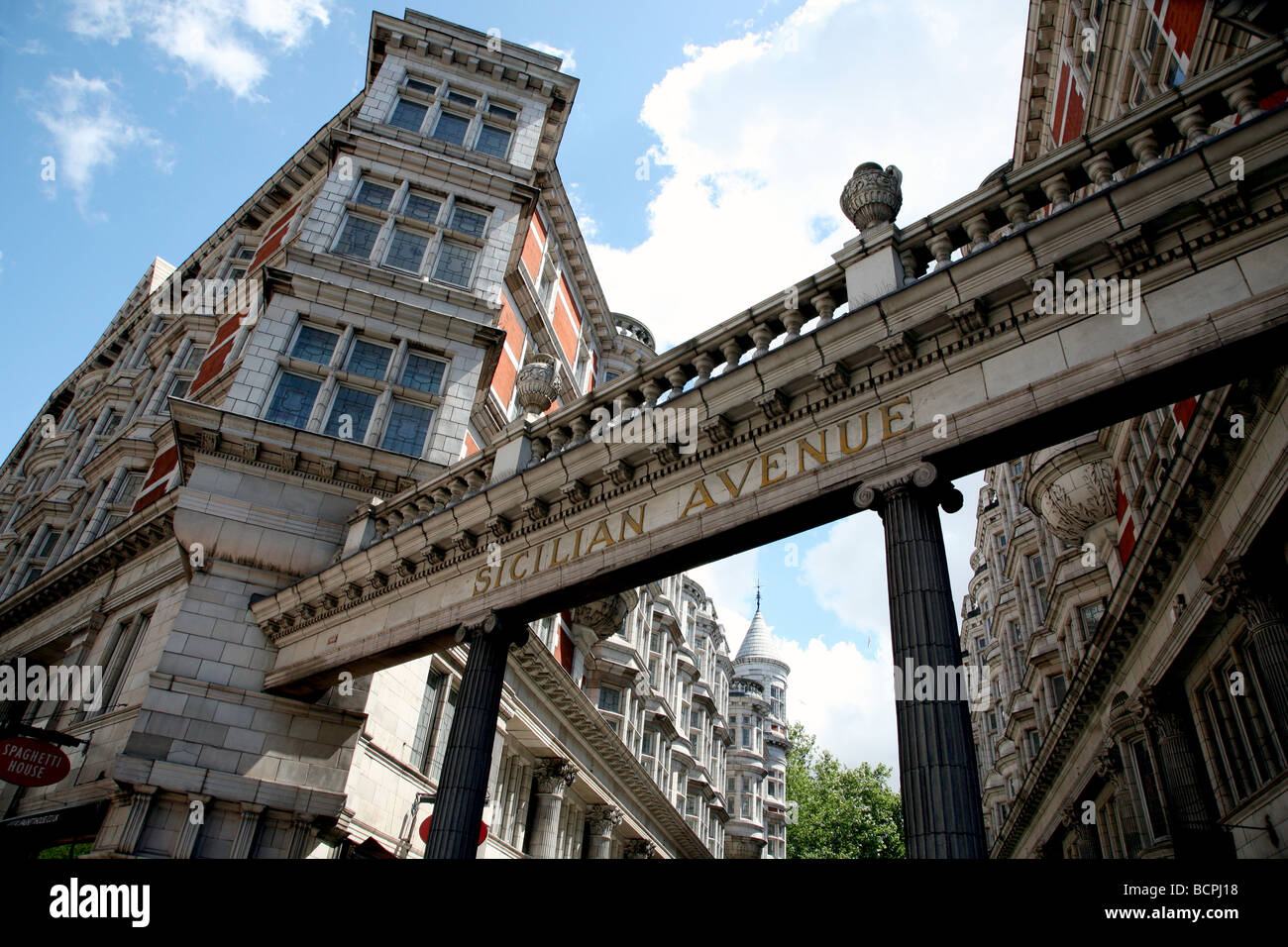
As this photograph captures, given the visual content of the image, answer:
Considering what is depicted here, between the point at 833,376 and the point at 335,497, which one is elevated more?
the point at 335,497

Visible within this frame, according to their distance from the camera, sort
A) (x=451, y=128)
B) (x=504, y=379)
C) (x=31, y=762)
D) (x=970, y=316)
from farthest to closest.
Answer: (x=451, y=128)
(x=504, y=379)
(x=31, y=762)
(x=970, y=316)

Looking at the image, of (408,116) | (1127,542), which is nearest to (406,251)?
(408,116)

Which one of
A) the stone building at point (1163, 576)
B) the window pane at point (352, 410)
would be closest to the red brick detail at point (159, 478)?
the window pane at point (352, 410)

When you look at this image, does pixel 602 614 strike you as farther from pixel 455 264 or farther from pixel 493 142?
pixel 493 142

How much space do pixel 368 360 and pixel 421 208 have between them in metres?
6.95

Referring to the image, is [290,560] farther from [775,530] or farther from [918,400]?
[918,400]

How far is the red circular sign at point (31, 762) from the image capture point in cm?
1473

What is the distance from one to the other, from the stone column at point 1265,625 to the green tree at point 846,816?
5433 centimetres

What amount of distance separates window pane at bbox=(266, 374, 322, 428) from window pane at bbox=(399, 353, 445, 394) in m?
2.33

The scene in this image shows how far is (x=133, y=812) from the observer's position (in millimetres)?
14438

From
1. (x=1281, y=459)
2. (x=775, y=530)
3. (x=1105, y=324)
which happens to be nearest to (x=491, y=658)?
(x=775, y=530)

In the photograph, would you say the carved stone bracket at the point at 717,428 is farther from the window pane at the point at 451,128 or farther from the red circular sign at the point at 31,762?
the window pane at the point at 451,128

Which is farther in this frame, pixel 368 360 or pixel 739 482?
pixel 368 360

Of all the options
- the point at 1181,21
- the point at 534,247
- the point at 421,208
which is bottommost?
the point at 1181,21
